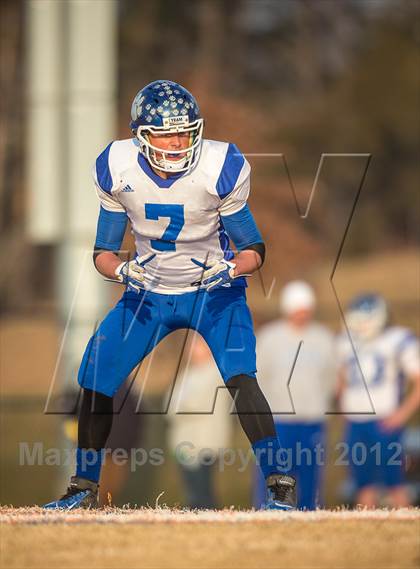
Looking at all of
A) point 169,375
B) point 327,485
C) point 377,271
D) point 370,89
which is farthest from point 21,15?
point 327,485

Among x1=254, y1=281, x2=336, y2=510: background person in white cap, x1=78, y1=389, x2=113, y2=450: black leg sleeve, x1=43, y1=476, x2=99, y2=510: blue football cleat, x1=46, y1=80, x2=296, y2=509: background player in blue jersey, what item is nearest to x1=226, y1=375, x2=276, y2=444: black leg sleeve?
x1=46, y1=80, x2=296, y2=509: background player in blue jersey

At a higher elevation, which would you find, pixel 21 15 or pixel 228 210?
pixel 228 210

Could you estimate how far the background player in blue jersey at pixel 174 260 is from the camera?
5676mm

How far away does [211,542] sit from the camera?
16.8ft

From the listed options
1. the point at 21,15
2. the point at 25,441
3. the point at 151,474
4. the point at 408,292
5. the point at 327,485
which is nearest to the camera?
the point at 151,474

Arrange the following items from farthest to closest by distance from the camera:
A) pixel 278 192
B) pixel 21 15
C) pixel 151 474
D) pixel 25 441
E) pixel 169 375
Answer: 1. pixel 21 15
2. pixel 278 192
3. pixel 169 375
4. pixel 25 441
5. pixel 151 474

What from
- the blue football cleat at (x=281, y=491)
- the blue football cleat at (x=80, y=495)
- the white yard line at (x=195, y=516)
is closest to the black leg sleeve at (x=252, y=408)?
the blue football cleat at (x=281, y=491)

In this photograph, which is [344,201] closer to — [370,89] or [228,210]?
[370,89]

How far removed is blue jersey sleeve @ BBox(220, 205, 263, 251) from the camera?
5.79m

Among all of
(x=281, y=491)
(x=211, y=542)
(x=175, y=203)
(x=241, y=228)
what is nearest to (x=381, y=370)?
(x=281, y=491)

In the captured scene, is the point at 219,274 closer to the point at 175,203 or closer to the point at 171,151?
the point at 175,203

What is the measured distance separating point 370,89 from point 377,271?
6599mm

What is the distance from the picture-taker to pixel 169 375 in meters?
17.0

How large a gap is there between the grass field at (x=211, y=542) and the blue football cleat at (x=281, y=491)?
361mm
